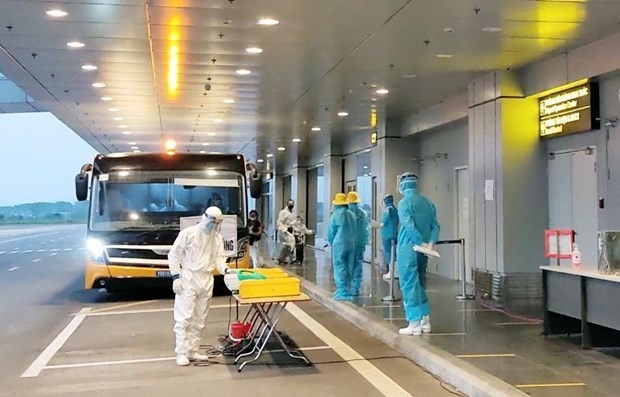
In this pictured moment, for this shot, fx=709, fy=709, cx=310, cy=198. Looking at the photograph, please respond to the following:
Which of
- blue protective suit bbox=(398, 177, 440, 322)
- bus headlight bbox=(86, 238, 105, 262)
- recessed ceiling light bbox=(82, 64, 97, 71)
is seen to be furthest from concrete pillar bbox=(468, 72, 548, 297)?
recessed ceiling light bbox=(82, 64, 97, 71)

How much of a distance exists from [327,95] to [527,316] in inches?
283

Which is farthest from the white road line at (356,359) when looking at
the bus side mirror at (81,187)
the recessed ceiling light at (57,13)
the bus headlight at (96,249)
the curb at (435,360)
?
the recessed ceiling light at (57,13)

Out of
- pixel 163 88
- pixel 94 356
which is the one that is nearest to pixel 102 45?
pixel 163 88

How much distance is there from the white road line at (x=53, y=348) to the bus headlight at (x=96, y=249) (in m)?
1.12

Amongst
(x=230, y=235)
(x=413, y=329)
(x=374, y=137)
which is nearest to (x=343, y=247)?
(x=230, y=235)

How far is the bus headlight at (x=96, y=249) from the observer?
1330 centimetres

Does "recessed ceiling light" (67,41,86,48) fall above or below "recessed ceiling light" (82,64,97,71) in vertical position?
below

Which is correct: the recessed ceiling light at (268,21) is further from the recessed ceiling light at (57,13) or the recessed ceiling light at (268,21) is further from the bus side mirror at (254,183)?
the bus side mirror at (254,183)

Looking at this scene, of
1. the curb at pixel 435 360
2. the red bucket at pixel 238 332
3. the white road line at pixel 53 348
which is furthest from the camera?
the red bucket at pixel 238 332

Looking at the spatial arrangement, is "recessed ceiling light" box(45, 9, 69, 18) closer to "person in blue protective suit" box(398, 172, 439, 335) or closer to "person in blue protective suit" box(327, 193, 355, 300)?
"person in blue protective suit" box(398, 172, 439, 335)

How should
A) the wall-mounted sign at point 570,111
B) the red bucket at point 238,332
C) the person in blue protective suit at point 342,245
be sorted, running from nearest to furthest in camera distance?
the red bucket at point 238,332, the wall-mounted sign at point 570,111, the person in blue protective suit at point 342,245

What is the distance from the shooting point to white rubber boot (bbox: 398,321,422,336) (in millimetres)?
9320

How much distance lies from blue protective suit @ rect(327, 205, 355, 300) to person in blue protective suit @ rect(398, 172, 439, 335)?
3230mm

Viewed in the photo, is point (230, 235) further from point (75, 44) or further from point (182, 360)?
point (182, 360)
